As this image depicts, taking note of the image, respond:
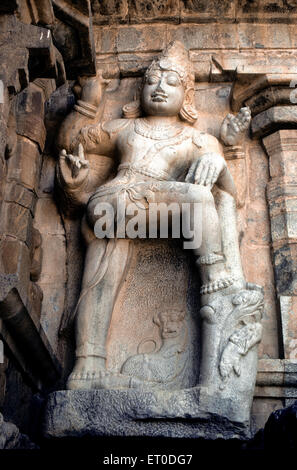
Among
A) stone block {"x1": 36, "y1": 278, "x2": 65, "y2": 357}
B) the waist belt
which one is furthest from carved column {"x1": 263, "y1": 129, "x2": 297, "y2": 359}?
stone block {"x1": 36, "y1": 278, "x2": 65, "y2": 357}

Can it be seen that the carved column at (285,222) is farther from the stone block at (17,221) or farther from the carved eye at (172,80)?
the stone block at (17,221)

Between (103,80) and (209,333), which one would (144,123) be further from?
(209,333)

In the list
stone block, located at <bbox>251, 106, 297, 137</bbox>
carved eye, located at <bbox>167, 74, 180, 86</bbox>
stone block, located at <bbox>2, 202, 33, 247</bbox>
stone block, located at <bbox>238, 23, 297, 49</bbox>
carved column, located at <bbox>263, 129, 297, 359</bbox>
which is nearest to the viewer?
stone block, located at <bbox>2, 202, 33, 247</bbox>

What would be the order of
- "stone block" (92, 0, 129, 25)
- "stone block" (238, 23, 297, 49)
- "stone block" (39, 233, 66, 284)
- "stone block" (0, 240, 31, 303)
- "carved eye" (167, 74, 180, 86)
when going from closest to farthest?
1. "stone block" (0, 240, 31, 303)
2. "stone block" (39, 233, 66, 284)
3. "carved eye" (167, 74, 180, 86)
4. "stone block" (238, 23, 297, 49)
5. "stone block" (92, 0, 129, 25)

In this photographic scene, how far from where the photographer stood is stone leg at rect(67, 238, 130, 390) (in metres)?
4.07

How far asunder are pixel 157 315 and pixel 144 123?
1600mm

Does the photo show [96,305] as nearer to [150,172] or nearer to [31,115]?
[150,172]

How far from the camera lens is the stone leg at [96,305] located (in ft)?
13.3

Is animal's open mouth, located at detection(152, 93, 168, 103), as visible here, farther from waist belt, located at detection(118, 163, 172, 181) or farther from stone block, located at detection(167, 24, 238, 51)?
stone block, located at detection(167, 24, 238, 51)

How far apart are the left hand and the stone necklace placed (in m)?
0.47

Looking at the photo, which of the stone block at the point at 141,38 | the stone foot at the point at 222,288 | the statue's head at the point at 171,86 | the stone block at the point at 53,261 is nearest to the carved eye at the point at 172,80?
the statue's head at the point at 171,86

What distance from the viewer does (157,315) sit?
14.8 ft
